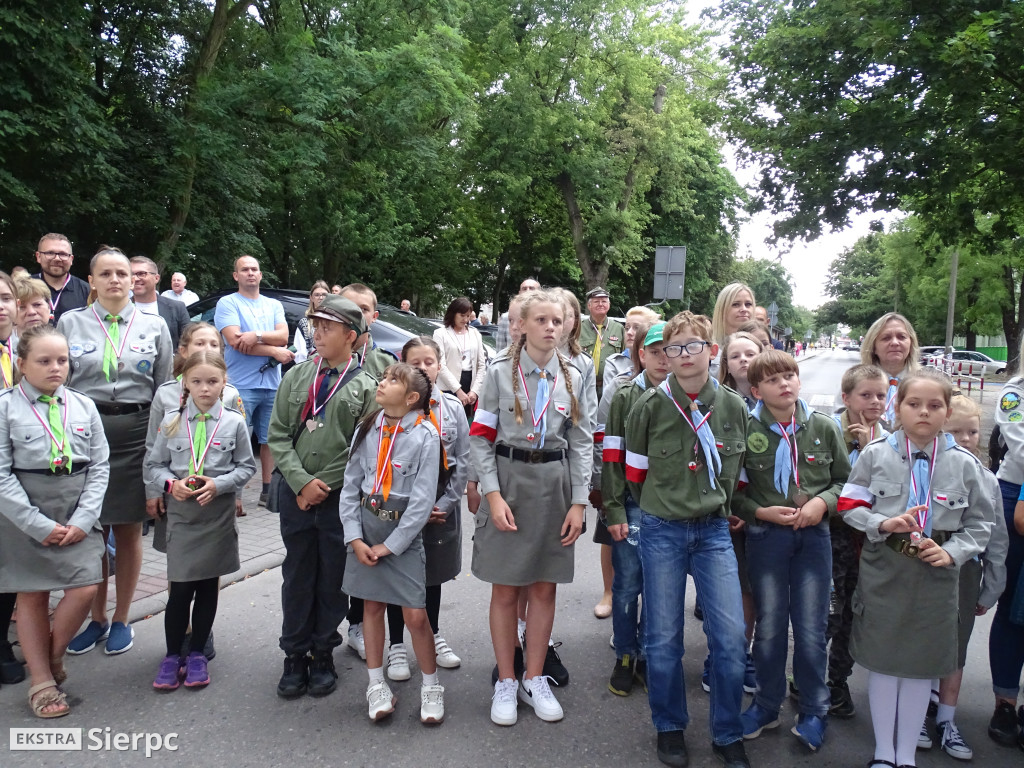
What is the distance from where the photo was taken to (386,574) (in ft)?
11.0

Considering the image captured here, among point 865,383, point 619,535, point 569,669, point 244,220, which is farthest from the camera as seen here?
point 244,220

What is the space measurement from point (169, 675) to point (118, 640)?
23.8 inches

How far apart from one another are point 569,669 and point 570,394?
1.57 metres

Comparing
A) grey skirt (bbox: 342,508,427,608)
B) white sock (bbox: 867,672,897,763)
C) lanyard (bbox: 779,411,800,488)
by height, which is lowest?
white sock (bbox: 867,672,897,763)

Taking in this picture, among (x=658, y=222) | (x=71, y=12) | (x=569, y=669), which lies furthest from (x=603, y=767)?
(x=658, y=222)

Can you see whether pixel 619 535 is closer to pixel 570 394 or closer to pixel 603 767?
pixel 570 394

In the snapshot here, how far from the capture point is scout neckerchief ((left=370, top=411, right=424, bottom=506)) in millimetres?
3365

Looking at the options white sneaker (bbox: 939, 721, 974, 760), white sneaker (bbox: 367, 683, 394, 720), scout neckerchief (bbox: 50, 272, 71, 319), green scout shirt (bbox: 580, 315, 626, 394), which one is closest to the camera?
white sneaker (bbox: 939, 721, 974, 760)

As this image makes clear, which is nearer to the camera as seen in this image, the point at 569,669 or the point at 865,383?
the point at 865,383

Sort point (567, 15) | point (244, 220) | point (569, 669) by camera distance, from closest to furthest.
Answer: point (569, 669) < point (244, 220) < point (567, 15)

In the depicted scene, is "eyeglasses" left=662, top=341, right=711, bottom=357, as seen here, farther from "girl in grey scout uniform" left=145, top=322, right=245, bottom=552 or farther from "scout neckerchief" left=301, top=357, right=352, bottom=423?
"girl in grey scout uniform" left=145, top=322, right=245, bottom=552

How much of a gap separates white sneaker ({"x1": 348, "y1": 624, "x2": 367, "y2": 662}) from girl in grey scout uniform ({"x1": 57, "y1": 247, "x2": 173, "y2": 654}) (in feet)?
3.93

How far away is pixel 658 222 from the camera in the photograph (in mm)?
31297

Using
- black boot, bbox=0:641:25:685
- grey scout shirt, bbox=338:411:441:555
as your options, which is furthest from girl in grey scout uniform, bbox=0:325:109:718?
grey scout shirt, bbox=338:411:441:555
